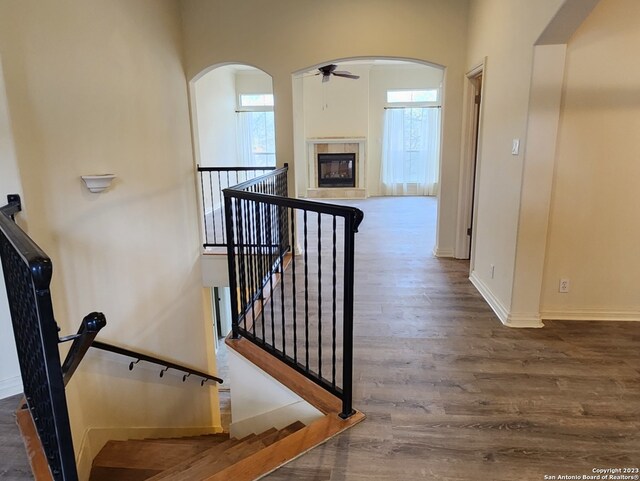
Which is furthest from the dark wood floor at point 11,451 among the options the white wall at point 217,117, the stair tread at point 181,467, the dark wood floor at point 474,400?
the white wall at point 217,117

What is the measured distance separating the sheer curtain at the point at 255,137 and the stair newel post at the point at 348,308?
8.34 meters

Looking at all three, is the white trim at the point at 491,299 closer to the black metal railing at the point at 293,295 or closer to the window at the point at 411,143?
the black metal railing at the point at 293,295

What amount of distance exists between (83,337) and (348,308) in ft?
3.90

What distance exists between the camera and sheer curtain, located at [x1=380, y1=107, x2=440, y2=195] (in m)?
9.71

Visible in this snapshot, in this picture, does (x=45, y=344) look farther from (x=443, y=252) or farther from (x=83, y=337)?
(x=443, y=252)

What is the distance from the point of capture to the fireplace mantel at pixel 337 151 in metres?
9.80

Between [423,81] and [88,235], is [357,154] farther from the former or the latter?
[88,235]

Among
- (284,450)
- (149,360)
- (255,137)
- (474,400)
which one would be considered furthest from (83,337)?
(255,137)

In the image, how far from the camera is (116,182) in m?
3.55

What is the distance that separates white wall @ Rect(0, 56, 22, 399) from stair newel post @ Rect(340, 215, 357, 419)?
1.93m

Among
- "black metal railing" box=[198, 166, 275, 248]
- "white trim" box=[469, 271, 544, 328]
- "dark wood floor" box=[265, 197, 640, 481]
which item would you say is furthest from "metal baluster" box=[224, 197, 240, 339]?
"white trim" box=[469, 271, 544, 328]

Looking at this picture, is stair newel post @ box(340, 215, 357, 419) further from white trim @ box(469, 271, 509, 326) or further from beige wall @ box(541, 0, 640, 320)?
beige wall @ box(541, 0, 640, 320)

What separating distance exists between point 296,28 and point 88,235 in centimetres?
309

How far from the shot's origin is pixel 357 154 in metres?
9.87
